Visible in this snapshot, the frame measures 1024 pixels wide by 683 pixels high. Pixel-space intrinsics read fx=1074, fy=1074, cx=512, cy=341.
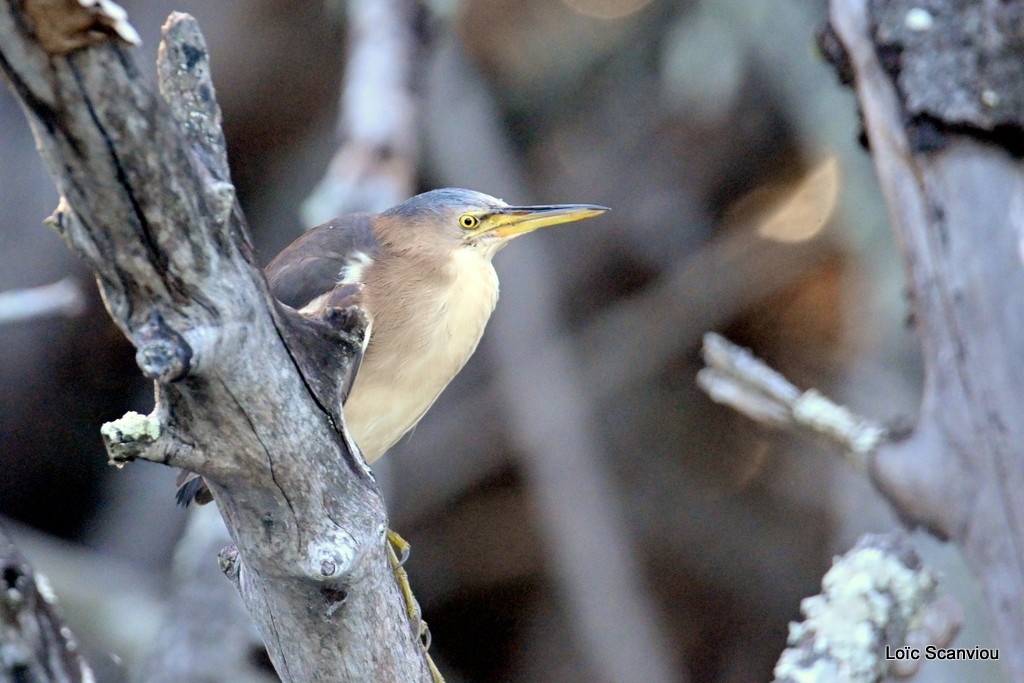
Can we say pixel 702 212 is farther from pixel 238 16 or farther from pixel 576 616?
pixel 238 16

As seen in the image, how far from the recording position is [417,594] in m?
3.28

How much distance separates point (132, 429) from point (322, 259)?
0.91m

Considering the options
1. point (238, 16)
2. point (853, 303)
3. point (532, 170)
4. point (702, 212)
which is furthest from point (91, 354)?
point (853, 303)

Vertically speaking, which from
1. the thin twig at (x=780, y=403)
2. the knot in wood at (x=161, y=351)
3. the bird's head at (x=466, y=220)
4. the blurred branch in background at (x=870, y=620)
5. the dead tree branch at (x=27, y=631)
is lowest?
the blurred branch in background at (x=870, y=620)

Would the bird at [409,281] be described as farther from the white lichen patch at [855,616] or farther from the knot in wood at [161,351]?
the knot in wood at [161,351]

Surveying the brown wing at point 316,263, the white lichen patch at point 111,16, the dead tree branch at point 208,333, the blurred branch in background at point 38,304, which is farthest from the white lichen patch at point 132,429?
the blurred branch in background at point 38,304

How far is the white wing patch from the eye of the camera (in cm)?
164

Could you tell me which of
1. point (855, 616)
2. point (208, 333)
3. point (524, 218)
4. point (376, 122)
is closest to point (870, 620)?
point (855, 616)

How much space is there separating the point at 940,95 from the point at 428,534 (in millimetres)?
2172

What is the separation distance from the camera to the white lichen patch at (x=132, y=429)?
2.46 ft

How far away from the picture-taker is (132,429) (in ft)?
→ 2.52

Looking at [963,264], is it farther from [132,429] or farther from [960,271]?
[132,429]

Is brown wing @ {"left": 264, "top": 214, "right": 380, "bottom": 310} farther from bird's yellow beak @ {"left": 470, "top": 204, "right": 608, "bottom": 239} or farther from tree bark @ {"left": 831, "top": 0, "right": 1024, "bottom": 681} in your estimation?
tree bark @ {"left": 831, "top": 0, "right": 1024, "bottom": 681}

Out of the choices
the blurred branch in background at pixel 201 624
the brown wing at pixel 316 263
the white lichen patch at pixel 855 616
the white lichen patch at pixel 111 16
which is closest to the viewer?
the white lichen patch at pixel 111 16
